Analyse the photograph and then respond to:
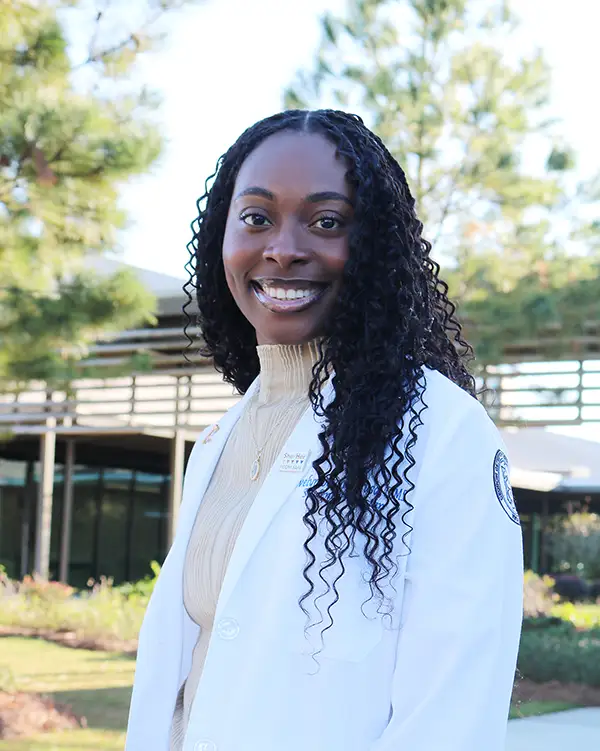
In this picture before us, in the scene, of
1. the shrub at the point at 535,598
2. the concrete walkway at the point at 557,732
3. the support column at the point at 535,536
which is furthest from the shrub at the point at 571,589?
the concrete walkway at the point at 557,732

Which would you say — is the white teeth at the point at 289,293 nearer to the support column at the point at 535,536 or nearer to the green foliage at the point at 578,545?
the green foliage at the point at 578,545

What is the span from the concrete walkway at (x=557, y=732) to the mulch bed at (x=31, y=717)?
311 centimetres

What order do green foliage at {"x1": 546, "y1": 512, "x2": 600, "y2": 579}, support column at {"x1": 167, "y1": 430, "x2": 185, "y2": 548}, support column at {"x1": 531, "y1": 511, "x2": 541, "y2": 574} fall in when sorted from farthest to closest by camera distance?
support column at {"x1": 531, "y1": 511, "x2": 541, "y2": 574} < green foliage at {"x1": 546, "y1": 512, "x2": 600, "y2": 579} < support column at {"x1": 167, "y1": 430, "x2": 185, "y2": 548}

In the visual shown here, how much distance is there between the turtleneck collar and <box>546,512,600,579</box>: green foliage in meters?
23.5

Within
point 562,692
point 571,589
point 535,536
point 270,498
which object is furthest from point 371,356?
point 535,536

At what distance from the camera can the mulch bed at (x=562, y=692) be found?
10508 mm

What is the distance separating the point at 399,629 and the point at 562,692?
9679 millimetres

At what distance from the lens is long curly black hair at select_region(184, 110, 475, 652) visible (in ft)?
5.80

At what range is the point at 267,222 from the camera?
6.68ft

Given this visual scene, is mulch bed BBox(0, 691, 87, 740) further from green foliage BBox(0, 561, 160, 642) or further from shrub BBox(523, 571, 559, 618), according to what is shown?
shrub BBox(523, 571, 559, 618)

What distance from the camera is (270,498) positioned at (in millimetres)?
1879

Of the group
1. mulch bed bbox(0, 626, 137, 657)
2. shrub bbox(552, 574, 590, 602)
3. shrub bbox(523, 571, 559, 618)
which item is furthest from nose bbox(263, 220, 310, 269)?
shrub bbox(552, 574, 590, 602)

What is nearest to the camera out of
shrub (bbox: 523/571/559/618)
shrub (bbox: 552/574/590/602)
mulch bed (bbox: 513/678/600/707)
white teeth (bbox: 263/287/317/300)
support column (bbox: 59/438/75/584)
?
white teeth (bbox: 263/287/317/300)

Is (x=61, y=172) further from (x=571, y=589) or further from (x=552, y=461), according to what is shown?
(x=552, y=461)
